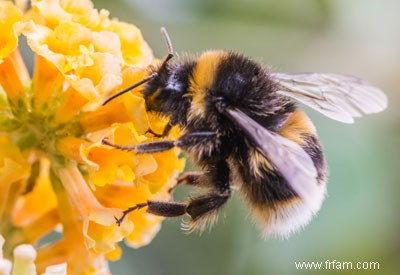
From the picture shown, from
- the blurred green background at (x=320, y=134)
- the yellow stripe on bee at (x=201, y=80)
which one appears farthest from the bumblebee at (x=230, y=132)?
the blurred green background at (x=320, y=134)

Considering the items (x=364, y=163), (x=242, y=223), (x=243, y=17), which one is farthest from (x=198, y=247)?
(x=243, y=17)

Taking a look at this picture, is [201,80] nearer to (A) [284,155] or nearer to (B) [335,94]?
(A) [284,155]

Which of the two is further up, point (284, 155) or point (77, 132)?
point (284, 155)

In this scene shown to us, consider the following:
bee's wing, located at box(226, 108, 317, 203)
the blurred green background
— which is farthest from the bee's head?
the blurred green background

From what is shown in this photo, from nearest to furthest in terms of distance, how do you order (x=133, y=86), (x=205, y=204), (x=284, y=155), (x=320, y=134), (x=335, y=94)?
(x=284, y=155) → (x=133, y=86) → (x=205, y=204) → (x=335, y=94) → (x=320, y=134)

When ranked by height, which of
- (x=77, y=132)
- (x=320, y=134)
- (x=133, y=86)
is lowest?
(x=320, y=134)

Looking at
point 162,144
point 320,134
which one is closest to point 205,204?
point 162,144

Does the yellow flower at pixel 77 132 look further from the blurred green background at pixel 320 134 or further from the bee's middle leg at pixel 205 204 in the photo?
the blurred green background at pixel 320 134
